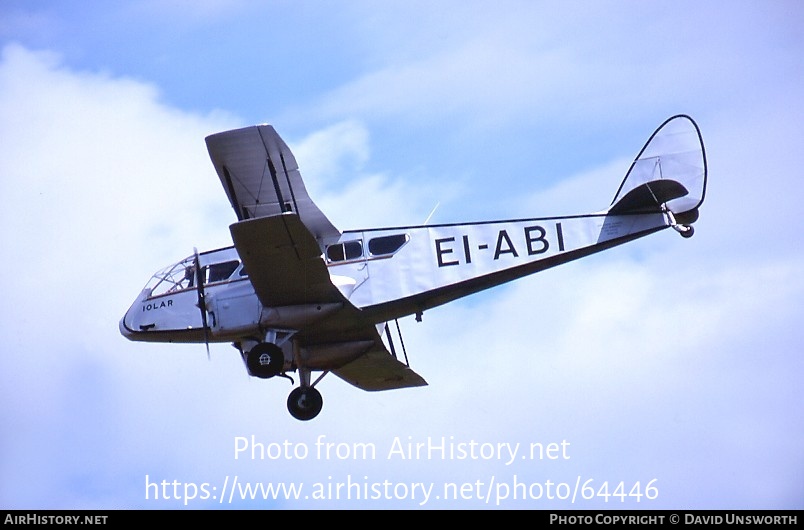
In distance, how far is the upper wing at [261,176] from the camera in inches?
902

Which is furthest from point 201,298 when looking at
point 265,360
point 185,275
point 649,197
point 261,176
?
point 649,197

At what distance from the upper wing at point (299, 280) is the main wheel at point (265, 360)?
776mm

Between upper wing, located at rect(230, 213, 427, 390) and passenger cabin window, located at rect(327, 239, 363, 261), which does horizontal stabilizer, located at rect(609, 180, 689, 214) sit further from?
upper wing, located at rect(230, 213, 427, 390)

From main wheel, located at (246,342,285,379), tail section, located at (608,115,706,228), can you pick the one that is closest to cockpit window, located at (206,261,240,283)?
main wheel, located at (246,342,285,379)

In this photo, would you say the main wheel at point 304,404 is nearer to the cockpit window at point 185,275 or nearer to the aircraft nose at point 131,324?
the cockpit window at point 185,275

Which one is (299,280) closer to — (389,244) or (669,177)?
(389,244)

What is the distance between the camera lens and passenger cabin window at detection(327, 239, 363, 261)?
24500 millimetres

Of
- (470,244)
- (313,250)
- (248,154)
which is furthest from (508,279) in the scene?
(248,154)

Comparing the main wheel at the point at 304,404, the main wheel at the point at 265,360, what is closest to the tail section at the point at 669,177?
the main wheel at the point at 265,360

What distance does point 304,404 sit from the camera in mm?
25875

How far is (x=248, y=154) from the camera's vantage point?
2323cm

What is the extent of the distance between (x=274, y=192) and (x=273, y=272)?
176 centimetres

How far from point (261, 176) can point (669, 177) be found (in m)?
7.72

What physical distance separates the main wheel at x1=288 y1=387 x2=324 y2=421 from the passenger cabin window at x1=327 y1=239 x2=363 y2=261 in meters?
3.15
